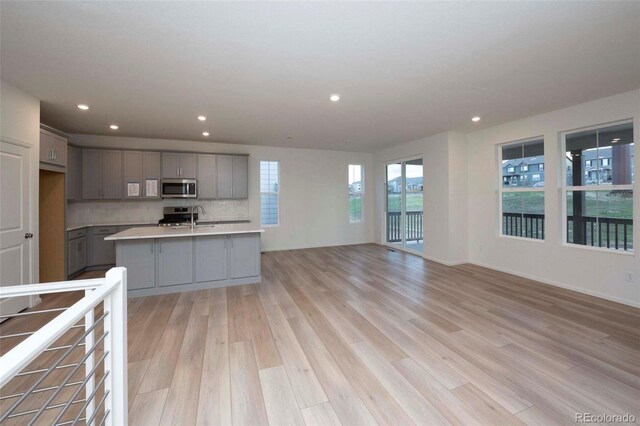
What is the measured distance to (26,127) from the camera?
3350 millimetres

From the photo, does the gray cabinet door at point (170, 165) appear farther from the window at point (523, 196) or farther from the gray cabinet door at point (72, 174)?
the window at point (523, 196)

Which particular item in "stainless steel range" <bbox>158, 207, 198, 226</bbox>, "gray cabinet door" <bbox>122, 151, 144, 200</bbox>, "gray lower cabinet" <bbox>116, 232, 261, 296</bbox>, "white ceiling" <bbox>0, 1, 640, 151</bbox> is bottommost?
"gray lower cabinet" <bbox>116, 232, 261, 296</bbox>

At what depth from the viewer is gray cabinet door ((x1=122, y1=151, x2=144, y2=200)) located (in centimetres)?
544

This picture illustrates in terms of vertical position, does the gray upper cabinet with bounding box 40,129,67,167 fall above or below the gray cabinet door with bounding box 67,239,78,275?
above

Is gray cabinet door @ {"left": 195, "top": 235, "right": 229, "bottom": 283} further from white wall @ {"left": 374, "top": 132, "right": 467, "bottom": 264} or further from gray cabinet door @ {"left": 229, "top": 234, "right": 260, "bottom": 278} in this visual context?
white wall @ {"left": 374, "top": 132, "right": 467, "bottom": 264}

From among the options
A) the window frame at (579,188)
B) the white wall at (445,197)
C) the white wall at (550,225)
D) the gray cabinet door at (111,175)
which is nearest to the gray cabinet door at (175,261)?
the gray cabinet door at (111,175)

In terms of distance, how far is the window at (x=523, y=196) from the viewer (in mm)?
4434

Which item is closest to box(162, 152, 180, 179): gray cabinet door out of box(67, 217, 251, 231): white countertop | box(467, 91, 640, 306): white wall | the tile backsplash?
the tile backsplash

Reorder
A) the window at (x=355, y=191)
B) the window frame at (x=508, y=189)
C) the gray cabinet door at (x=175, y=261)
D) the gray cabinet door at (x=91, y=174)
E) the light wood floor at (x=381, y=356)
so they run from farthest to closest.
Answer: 1. the window at (x=355, y=191)
2. the gray cabinet door at (x=91, y=174)
3. the window frame at (x=508, y=189)
4. the gray cabinet door at (x=175, y=261)
5. the light wood floor at (x=381, y=356)

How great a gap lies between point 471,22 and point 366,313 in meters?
2.91

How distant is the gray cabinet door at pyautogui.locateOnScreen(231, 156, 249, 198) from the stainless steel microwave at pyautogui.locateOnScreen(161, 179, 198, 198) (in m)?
0.83

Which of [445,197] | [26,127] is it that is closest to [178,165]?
[26,127]

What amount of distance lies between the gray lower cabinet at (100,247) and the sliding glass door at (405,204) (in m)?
6.17

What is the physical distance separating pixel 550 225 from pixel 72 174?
820cm
